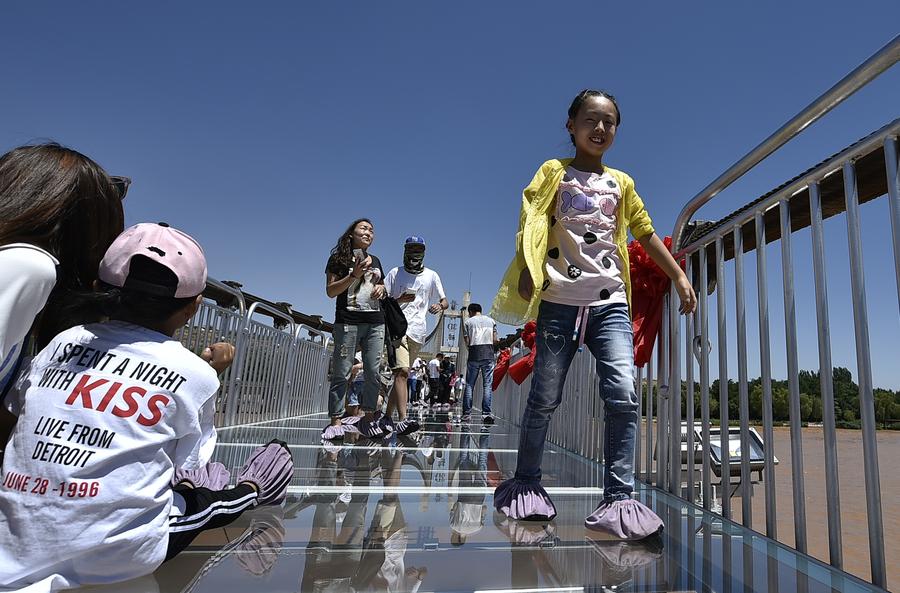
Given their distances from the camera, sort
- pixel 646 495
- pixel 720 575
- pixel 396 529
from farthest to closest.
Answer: pixel 646 495 → pixel 396 529 → pixel 720 575

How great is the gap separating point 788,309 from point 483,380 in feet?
20.3

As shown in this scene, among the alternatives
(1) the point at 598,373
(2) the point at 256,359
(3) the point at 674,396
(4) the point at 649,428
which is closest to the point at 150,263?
(1) the point at 598,373

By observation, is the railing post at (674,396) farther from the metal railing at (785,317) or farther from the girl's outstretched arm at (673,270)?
the girl's outstretched arm at (673,270)

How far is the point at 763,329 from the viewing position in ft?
6.26

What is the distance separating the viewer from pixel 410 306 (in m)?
4.53

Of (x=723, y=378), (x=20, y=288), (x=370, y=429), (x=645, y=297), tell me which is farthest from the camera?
(x=370, y=429)

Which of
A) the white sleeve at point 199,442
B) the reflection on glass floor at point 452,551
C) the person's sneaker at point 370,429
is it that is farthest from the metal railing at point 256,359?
the white sleeve at point 199,442

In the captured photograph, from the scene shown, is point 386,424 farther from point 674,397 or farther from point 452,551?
point 452,551

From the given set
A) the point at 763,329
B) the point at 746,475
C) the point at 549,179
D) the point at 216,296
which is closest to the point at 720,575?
the point at 746,475

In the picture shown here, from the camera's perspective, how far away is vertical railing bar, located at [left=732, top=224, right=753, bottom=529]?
194 centimetres

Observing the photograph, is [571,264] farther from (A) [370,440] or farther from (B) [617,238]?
(A) [370,440]

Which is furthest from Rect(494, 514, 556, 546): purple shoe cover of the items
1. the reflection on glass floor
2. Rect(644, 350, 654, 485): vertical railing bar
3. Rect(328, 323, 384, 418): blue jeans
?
Rect(328, 323, 384, 418): blue jeans

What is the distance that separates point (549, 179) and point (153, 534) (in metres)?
1.69

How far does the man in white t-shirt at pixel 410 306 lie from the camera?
4430 millimetres
